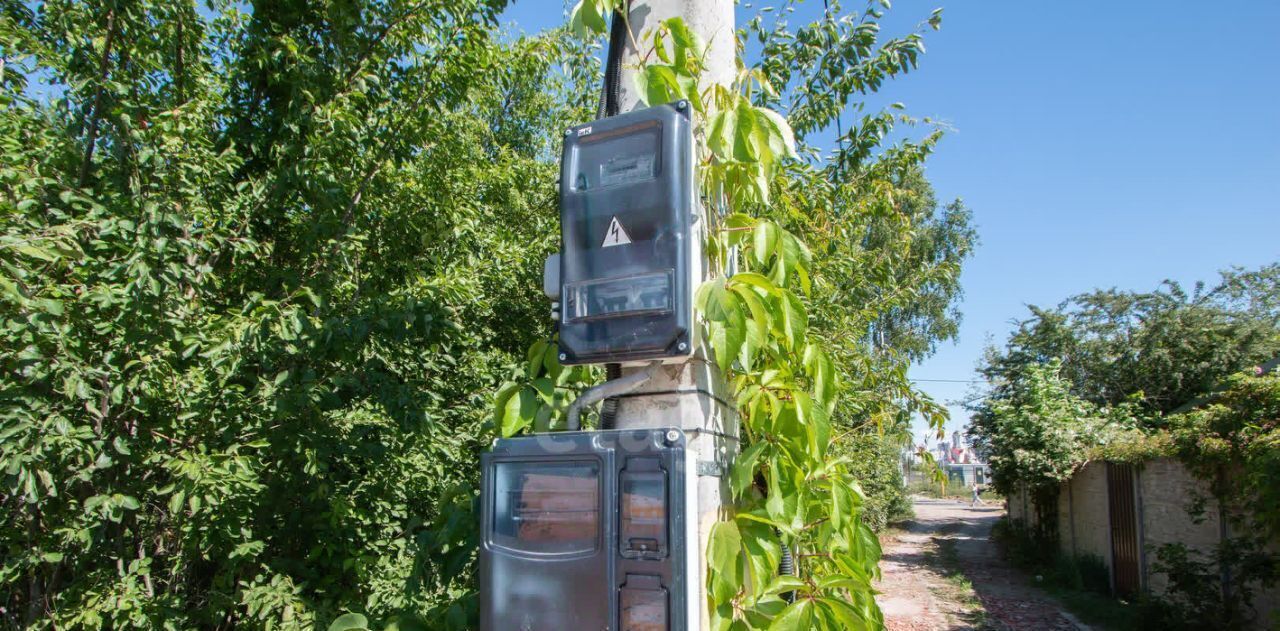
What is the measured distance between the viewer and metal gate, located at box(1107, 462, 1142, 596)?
9.52 m

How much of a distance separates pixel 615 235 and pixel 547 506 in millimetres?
662

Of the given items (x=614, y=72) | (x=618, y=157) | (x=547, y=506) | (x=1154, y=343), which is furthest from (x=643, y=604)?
(x=1154, y=343)

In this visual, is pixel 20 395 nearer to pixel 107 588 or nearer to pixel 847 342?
pixel 107 588

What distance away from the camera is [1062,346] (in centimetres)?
2094

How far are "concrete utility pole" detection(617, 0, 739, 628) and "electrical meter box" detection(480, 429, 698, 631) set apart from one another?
77 millimetres

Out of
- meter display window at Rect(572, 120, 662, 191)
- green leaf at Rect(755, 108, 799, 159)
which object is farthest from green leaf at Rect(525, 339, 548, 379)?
green leaf at Rect(755, 108, 799, 159)

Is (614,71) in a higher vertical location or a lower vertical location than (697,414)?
higher

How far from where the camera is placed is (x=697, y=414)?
1926mm

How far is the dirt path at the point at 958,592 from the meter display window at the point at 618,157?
4797 mm

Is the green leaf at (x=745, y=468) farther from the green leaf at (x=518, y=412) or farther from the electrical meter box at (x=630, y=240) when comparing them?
the green leaf at (x=518, y=412)

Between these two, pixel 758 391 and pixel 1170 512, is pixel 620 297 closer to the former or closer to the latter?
pixel 758 391

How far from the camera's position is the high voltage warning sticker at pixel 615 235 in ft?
6.09

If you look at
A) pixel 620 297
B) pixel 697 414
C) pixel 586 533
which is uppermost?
pixel 620 297

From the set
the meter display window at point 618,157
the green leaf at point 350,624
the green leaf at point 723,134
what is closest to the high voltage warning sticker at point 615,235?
the meter display window at point 618,157
